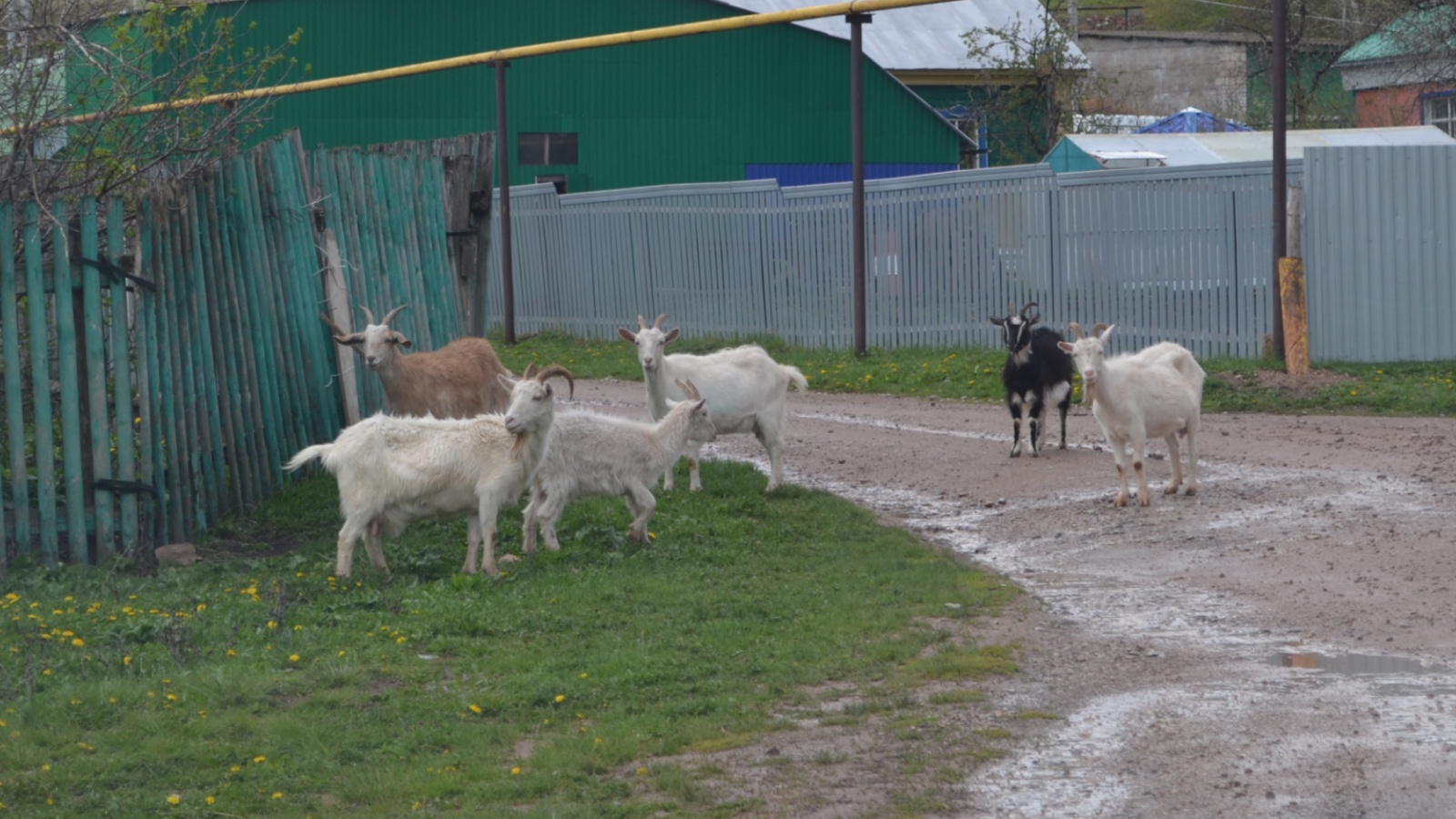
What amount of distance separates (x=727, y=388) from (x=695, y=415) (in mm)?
1037

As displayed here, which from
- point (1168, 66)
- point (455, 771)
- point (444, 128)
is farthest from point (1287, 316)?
point (1168, 66)

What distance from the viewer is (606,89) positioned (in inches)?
1144

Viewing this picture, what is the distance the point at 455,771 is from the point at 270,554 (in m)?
4.48

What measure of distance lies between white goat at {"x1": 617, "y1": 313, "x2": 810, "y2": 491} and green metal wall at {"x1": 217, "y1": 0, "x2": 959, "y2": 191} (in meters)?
17.4

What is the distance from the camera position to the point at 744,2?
32.0 meters

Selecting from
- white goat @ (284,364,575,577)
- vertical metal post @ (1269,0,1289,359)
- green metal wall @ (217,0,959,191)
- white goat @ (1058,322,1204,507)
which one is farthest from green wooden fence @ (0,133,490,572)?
green metal wall @ (217,0,959,191)

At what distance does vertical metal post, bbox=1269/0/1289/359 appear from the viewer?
1471cm

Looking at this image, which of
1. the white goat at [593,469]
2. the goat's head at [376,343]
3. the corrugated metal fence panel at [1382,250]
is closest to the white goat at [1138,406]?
the white goat at [593,469]

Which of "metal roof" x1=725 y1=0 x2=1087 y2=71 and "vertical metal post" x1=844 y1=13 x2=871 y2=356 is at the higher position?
"metal roof" x1=725 y1=0 x2=1087 y2=71

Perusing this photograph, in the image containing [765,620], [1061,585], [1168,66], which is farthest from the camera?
[1168,66]

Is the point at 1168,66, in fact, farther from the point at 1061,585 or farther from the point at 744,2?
the point at 1061,585

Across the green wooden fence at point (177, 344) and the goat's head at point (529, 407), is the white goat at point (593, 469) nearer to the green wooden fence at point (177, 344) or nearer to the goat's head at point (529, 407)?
the goat's head at point (529, 407)

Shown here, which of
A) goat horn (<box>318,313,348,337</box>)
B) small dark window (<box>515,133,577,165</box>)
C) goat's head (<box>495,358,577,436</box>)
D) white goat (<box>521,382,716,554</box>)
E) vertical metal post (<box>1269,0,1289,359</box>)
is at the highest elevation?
small dark window (<box>515,133,577,165</box>)

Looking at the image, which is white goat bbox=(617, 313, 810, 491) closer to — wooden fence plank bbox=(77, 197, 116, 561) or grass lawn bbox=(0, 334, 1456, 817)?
grass lawn bbox=(0, 334, 1456, 817)
